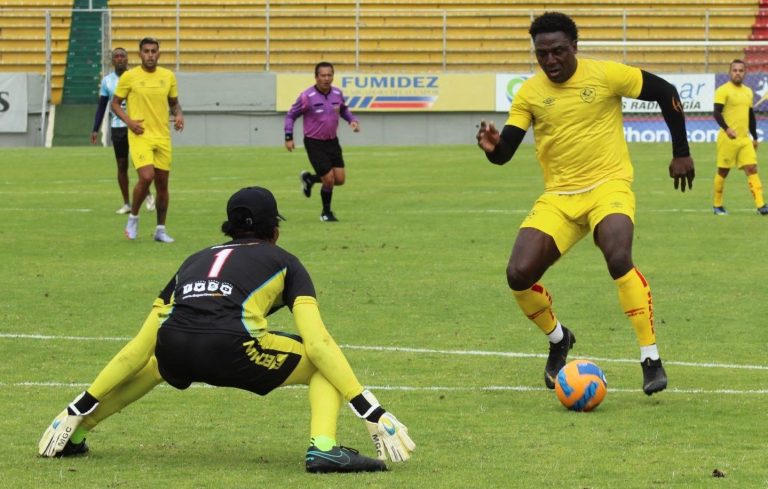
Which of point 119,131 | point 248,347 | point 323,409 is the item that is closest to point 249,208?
point 248,347

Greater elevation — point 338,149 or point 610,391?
point 338,149

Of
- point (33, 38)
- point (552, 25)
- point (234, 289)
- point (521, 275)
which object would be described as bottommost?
point (521, 275)

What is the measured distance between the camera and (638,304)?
329 inches

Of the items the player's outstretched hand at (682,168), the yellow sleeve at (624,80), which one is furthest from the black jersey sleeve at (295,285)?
the player's outstretched hand at (682,168)

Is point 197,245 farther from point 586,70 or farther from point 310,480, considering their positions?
point 310,480

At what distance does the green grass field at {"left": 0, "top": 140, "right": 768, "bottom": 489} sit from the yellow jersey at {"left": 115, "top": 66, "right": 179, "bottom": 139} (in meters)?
1.33

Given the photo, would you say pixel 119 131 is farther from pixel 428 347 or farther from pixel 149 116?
pixel 428 347

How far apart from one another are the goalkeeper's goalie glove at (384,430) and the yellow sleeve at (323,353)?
0.22 feet

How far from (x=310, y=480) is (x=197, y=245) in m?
10.6

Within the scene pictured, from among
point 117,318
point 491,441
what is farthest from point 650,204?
point 491,441

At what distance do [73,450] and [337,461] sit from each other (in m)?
1.30

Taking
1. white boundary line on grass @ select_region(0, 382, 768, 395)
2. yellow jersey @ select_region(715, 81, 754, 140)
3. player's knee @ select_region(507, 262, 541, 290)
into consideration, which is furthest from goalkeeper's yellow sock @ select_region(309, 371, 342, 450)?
yellow jersey @ select_region(715, 81, 754, 140)

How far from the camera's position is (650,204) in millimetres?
21406

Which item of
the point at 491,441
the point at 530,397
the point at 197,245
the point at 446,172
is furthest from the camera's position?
the point at 446,172
